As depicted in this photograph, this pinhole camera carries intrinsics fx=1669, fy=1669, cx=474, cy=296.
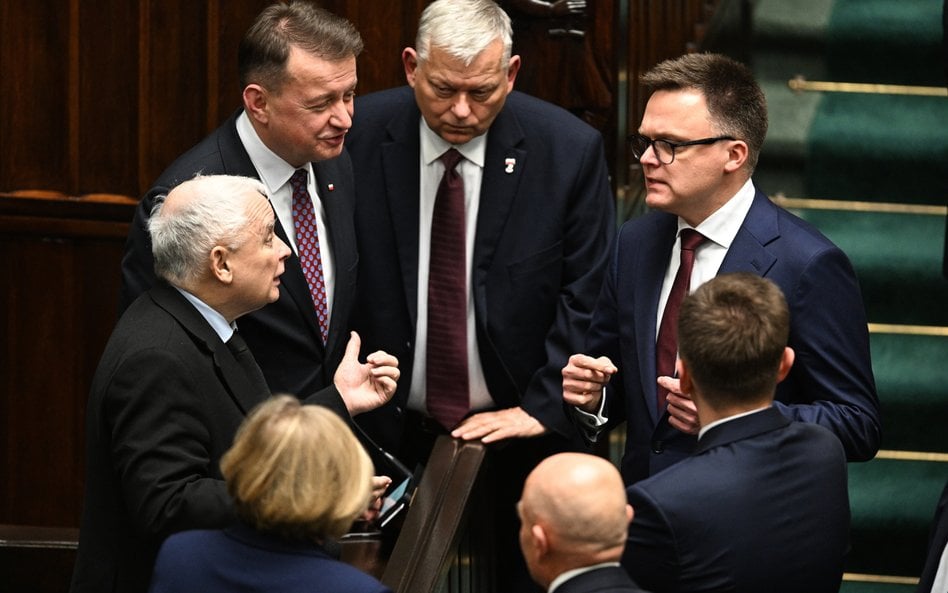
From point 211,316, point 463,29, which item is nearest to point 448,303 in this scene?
point 463,29

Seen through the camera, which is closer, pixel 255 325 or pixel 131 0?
pixel 255 325

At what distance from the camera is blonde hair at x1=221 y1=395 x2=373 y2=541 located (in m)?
2.74

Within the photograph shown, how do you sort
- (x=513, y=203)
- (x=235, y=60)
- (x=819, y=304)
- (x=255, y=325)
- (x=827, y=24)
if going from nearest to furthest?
1. (x=819, y=304)
2. (x=255, y=325)
3. (x=513, y=203)
4. (x=235, y=60)
5. (x=827, y=24)

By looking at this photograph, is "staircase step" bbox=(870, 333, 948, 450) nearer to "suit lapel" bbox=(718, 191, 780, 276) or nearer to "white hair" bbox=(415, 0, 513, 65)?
"suit lapel" bbox=(718, 191, 780, 276)

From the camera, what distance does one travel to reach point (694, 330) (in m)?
3.10

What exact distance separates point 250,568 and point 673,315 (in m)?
1.46

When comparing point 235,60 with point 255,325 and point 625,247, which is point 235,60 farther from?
point 625,247

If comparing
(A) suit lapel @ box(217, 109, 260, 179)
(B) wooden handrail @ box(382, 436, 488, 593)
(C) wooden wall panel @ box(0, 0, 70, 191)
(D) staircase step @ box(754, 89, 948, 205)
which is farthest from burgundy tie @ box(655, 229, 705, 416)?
(D) staircase step @ box(754, 89, 948, 205)

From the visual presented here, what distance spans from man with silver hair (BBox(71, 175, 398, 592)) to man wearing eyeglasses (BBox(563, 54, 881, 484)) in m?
0.77

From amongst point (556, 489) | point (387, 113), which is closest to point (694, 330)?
point (556, 489)

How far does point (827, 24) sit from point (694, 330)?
404 cm

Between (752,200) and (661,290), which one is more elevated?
(752,200)

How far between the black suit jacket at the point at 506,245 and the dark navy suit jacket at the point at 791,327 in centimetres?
50

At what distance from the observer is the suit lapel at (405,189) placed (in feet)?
15.0
